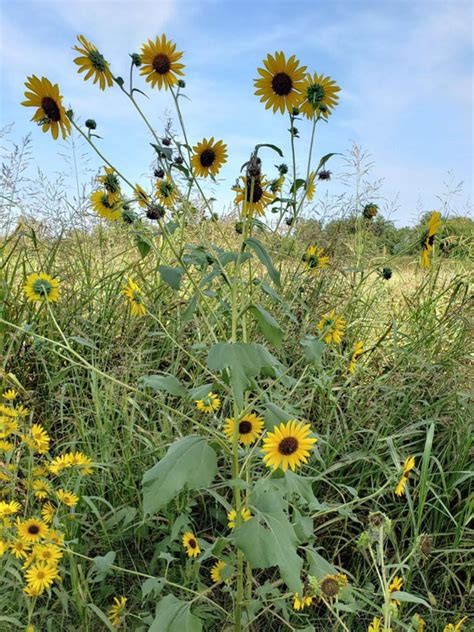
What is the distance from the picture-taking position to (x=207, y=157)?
1809 millimetres

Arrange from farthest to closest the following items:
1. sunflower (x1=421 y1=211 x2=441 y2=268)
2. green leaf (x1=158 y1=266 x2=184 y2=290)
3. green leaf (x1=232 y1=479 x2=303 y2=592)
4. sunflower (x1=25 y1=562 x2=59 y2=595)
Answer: sunflower (x1=421 y1=211 x2=441 y2=268), sunflower (x1=25 y1=562 x2=59 y2=595), green leaf (x1=158 y1=266 x2=184 y2=290), green leaf (x1=232 y1=479 x2=303 y2=592)

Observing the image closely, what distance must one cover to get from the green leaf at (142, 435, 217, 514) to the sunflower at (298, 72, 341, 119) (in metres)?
1.05

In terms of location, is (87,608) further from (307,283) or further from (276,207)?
(307,283)

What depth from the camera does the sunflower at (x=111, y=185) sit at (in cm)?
183

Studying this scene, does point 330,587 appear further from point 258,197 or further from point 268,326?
point 258,197

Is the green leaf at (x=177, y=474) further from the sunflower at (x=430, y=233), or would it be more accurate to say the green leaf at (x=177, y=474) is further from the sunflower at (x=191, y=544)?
the sunflower at (x=430, y=233)

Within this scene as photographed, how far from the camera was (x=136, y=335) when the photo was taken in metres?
2.87

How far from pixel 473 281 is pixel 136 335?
1.92 m

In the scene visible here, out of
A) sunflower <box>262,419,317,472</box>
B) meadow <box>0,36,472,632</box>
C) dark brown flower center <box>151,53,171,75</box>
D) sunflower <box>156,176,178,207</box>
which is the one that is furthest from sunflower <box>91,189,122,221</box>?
sunflower <box>262,419,317,472</box>

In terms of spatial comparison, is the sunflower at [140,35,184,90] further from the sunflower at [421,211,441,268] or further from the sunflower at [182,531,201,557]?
the sunflower at [182,531,201,557]

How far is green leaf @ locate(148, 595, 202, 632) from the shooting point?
4.38 ft

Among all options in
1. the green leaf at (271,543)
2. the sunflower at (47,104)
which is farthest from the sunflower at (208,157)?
the green leaf at (271,543)

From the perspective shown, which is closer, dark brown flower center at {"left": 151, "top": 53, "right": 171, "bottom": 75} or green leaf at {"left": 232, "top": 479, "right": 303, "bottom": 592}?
green leaf at {"left": 232, "top": 479, "right": 303, "bottom": 592}

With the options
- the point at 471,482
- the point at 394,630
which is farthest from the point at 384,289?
the point at 394,630
